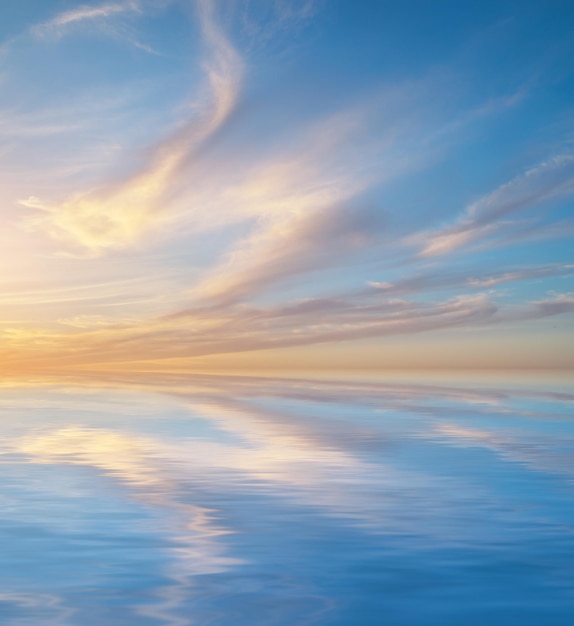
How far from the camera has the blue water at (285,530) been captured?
948 centimetres

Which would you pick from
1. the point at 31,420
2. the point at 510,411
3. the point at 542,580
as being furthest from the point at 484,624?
the point at 510,411

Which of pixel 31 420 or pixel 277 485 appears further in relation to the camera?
pixel 31 420

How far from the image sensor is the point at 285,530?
13164 mm

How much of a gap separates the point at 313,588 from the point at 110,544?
3946mm

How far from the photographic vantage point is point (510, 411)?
41.2 metres

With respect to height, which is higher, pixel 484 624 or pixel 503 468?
pixel 503 468

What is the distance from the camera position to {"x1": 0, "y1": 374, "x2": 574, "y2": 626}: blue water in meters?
9.48

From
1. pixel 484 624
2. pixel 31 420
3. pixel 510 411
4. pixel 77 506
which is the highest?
pixel 510 411

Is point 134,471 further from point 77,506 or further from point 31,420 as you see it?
point 31,420

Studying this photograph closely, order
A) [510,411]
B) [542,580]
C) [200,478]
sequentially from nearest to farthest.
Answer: [542,580]
[200,478]
[510,411]

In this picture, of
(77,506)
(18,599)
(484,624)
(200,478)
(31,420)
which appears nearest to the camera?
(484,624)

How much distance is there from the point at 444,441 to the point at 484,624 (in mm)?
18540

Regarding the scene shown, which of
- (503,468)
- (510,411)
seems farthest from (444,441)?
(510,411)

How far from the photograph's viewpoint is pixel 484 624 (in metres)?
8.91
